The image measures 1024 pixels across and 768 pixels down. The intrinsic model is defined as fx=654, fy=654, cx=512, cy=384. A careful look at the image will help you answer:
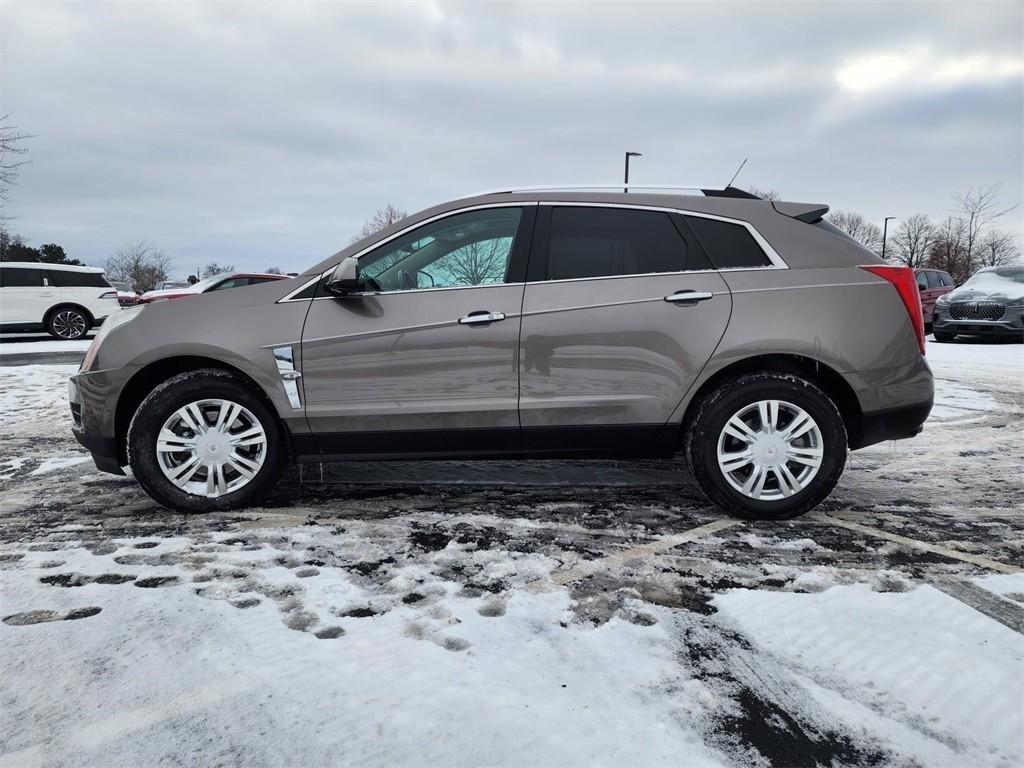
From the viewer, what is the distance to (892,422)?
3.30 metres

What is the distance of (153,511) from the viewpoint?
3.46 meters

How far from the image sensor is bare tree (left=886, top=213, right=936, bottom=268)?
59.9 metres

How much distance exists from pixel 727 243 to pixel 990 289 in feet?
44.6

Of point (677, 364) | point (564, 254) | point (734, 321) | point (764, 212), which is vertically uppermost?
point (764, 212)

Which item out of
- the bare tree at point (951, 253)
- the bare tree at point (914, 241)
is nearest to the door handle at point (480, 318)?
the bare tree at point (951, 253)

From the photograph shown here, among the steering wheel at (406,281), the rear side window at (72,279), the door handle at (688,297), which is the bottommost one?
the door handle at (688,297)

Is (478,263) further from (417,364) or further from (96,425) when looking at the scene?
(96,425)

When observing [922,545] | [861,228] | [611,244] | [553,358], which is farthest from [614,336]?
[861,228]

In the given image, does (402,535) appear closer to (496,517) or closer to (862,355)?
(496,517)

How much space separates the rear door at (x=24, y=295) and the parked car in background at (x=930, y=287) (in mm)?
21368

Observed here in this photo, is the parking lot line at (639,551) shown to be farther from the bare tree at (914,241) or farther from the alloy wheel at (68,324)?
the bare tree at (914,241)

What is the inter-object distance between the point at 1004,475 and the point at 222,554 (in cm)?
459

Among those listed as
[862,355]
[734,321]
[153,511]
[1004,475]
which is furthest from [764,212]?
[153,511]

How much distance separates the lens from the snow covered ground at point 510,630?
169 centimetres
